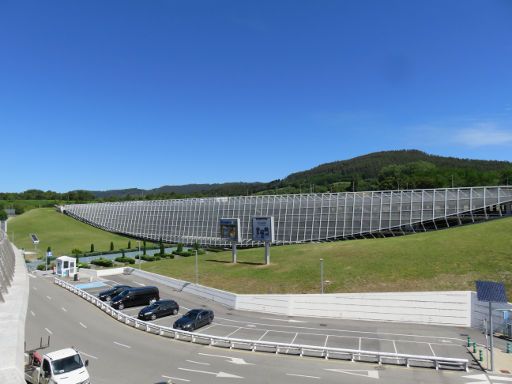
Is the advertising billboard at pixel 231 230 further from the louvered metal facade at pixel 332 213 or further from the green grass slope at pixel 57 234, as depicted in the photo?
the green grass slope at pixel 57 234

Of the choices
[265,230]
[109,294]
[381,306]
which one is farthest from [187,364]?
[265,230]

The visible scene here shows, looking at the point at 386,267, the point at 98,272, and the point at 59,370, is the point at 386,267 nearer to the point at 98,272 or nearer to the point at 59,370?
the point at 59,370

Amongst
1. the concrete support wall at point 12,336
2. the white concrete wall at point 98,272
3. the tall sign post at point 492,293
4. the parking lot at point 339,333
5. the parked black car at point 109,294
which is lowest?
the white concrete wall at point 98,272

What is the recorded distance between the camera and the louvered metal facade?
65.2 meters

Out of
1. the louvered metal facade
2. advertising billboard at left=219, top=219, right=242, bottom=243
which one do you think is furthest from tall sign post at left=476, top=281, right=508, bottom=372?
the louvered metal facade

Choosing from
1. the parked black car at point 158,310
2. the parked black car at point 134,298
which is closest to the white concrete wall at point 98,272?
the parked black car at point 134,298

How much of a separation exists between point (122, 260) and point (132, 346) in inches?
2056

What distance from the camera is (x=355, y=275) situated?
4319 cm

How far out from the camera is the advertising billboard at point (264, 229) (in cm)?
5294

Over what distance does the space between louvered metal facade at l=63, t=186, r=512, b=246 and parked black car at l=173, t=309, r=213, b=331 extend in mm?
47626

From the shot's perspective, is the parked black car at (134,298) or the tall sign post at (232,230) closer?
the parked black car at (134,298)

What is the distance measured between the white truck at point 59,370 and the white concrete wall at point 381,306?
2334cm

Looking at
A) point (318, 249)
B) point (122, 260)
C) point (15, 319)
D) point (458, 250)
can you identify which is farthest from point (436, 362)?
point (122, 260)

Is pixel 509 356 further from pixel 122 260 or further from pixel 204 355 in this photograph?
pixel 122 260
